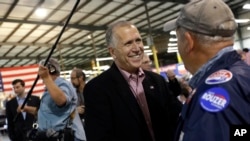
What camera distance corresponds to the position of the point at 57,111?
300cm

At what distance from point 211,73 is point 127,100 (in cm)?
99

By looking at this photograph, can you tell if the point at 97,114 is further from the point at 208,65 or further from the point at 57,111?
the point at 57,111

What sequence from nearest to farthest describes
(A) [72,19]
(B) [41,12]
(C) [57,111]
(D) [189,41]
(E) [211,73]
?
(E) [211,73], (D) [189,41], (C) [57,111], (B) [41,12], (A) [72,19]

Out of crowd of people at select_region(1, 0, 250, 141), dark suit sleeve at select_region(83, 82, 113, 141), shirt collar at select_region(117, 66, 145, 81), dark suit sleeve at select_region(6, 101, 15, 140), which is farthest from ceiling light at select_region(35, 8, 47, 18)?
dark suit sleeve at select_region(83, 82, 113, 141)

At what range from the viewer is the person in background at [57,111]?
2852mm

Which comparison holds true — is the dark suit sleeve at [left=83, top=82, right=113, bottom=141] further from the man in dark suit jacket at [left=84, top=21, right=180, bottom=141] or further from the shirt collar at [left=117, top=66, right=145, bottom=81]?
the shirt collar at [left=117, top=66, right=145, bottom=81]

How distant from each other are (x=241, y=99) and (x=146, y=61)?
3.03 meters

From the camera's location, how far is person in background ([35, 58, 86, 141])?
285 centimetres

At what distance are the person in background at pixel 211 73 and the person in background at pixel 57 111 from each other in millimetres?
1774

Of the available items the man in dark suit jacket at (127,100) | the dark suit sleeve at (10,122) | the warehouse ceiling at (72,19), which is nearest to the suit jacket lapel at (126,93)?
the man in dark suit jacket at (127,100)

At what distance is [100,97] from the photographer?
1.96 m

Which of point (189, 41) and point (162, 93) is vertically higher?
point (189, 41)

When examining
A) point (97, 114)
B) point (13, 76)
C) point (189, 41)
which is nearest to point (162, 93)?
point (97, 114)

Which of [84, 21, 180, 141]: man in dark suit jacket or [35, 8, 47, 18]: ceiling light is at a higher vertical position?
[35, 8, 47, 18]: ceiling light
